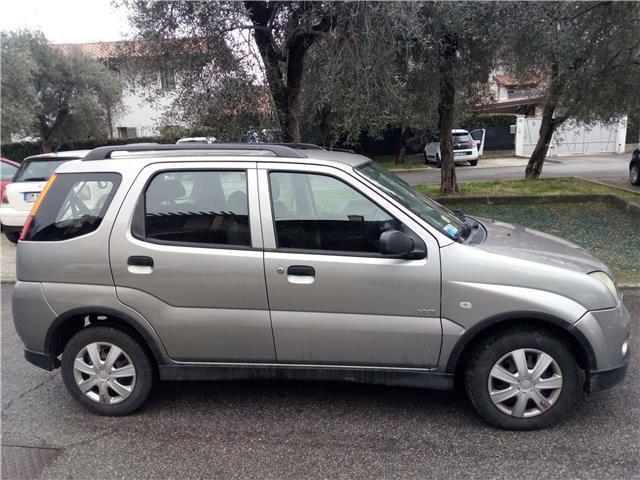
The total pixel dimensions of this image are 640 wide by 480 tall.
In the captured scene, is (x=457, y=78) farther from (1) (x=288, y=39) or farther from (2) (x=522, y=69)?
(1) (x=288, y=39)

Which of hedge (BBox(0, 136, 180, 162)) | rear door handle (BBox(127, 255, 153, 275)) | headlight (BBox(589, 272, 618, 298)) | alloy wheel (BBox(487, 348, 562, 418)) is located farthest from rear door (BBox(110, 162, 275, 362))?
hedge (BBox(0, 136, 180, 162))

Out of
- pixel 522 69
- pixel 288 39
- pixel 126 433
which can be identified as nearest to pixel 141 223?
pixel 126 433

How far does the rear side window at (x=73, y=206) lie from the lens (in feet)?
11.4

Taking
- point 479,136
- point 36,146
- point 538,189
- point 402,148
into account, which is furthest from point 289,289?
point 36,146

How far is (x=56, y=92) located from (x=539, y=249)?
83.6 ft

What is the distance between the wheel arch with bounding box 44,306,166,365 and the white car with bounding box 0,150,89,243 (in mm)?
5855

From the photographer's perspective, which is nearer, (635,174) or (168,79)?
(168,79)

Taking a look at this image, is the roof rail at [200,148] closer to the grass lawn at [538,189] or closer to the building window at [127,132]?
the grass lawn at [538,189]

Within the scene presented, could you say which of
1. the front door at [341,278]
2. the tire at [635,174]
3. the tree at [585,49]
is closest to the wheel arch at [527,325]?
the front door at [341,278]

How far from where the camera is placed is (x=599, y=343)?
3045mm

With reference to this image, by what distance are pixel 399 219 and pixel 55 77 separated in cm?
Answer: 2448

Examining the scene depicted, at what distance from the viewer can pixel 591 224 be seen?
29.5ft

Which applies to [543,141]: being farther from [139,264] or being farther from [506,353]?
[139,264]

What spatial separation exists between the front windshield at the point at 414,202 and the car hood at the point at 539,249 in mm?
254
